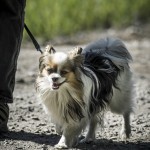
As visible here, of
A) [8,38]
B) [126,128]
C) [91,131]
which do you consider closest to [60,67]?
[8,38]

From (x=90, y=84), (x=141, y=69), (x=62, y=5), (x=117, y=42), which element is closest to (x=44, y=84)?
(x=90, y=84)

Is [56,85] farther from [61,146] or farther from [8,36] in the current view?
[8,36]

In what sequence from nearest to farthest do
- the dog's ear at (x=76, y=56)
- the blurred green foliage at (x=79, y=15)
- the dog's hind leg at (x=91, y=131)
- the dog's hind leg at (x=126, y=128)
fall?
the dog's ear at (x=76, y=56), the dog's hind leg at (x=91, y=131), the dog's hind leg at (x=126, y=128), the blurred green foliage at (x=79, y=15)

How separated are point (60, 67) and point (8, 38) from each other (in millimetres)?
946

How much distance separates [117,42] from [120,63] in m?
0.33

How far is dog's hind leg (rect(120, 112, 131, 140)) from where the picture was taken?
6.77 meters

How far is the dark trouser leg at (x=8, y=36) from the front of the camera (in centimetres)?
623

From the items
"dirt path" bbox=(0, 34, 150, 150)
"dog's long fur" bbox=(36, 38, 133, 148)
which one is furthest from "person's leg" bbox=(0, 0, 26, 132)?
"dog's long fur" bbox=(36, 38, 133, 148)

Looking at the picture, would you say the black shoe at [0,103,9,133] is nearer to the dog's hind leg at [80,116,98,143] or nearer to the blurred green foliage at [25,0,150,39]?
the dog's hind leg at [80,116,98,143]

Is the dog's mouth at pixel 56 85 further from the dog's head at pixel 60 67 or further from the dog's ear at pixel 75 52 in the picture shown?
the dog's ear at pixel 75 52

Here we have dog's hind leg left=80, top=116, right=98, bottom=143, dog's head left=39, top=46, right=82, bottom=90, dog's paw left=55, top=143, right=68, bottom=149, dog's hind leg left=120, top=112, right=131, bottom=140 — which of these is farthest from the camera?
dog's hind leg left=120, top=112, right=131, bottom=140

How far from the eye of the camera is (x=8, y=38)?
6.29m

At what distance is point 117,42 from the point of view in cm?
682

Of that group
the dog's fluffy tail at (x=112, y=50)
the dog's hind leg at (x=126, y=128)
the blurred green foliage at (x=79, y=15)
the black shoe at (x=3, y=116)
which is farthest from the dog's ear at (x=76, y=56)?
the blurred green foliage at (x=79, y=15)
